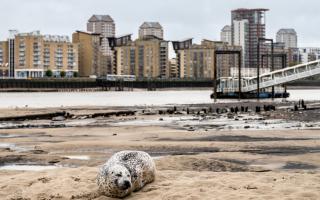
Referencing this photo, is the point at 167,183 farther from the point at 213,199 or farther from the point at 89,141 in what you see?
the point at 89,141

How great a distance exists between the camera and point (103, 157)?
61.3 ft

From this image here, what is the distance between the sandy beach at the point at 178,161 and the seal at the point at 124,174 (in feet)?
0.72

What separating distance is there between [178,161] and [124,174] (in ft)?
16.8

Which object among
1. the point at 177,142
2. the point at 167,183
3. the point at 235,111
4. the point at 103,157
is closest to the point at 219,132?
the point at 177,142

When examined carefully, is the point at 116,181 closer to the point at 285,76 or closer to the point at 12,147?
the point at 12,147

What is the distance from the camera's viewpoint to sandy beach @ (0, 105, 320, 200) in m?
11.8

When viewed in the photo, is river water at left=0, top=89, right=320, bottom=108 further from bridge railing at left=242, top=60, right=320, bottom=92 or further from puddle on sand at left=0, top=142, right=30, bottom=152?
puddle on sand at left=0, top=142, right=30, bottom=152

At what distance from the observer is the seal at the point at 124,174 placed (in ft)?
37.2

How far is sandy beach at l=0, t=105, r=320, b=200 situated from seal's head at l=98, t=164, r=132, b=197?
332mm

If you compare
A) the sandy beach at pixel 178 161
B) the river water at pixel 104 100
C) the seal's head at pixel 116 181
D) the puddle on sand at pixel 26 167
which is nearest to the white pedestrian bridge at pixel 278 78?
the river water at pixel 104 100

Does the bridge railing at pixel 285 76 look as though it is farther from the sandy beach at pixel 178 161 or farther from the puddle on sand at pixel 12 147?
the puddle on sand at pixel 12 147

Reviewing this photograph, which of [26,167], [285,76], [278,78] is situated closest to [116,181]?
[26,167]

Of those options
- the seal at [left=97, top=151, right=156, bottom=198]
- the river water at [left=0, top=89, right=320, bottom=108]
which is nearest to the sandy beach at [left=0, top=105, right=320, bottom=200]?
Result: the seal at [left=97, top=151, right=156, bottom=198]

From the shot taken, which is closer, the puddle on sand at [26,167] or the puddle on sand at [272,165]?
the puddle on sand at [272,165]
